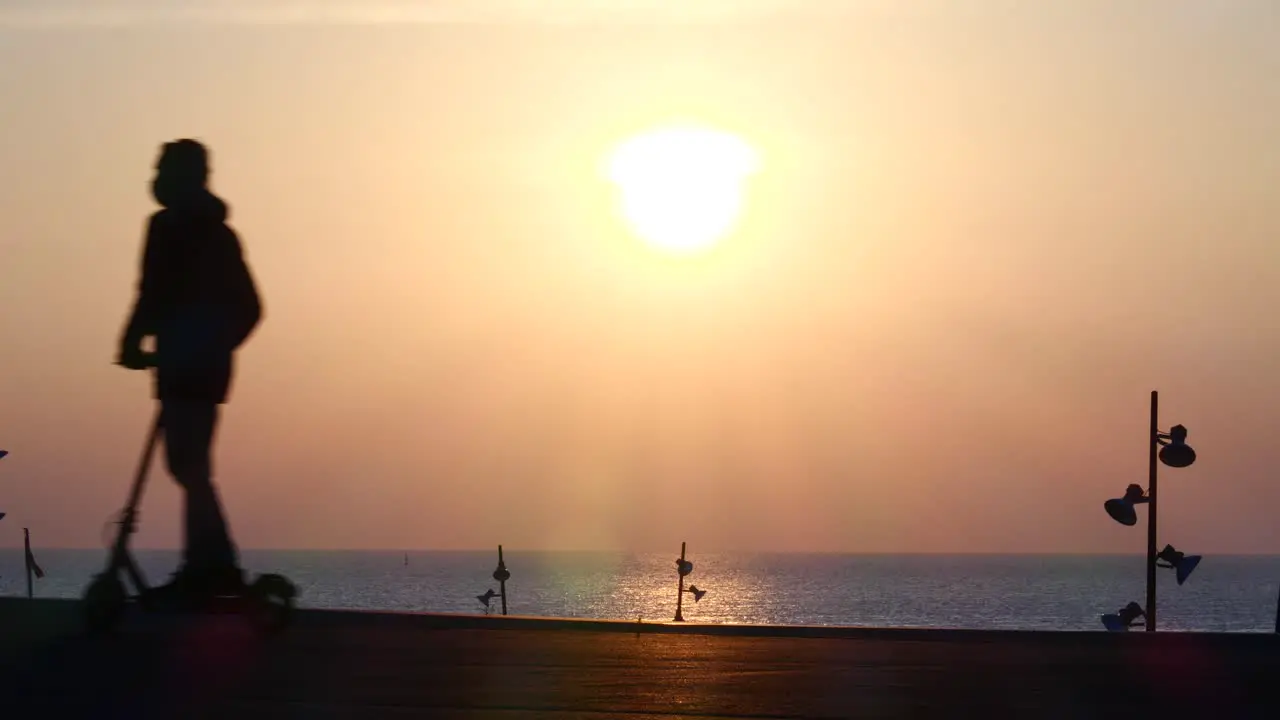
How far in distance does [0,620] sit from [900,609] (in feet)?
479

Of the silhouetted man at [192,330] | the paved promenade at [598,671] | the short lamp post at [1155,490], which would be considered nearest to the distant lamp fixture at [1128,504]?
the short lamp post at [1155,490]

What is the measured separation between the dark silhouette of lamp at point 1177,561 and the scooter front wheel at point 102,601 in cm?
1742

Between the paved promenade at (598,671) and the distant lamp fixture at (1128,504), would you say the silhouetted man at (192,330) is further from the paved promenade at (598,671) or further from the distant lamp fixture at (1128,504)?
the distant lamp fixture at (1128,504)

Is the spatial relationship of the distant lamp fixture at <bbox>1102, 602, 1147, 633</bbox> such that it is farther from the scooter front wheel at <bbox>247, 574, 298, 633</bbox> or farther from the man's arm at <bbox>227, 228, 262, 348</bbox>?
the man's arm at <bbox>227, 228, 262, 348</bbox>

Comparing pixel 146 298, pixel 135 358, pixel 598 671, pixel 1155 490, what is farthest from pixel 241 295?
pixel 1155 490

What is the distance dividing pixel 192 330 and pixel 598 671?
242 centimetres

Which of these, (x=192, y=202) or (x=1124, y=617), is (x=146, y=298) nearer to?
(x=192, y=202)

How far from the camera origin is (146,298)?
691 cm

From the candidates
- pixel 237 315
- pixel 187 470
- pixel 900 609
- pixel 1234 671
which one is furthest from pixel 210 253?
pixel 900 609

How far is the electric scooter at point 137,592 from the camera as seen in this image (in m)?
6.77

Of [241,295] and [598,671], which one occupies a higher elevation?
[241,295]

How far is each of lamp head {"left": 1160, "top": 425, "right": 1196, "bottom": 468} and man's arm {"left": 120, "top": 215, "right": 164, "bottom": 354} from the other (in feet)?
57.4

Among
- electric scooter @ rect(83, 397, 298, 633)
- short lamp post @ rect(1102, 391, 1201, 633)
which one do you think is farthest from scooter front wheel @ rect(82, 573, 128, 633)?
short lamp post @ rect(1102, 391, 1201, 633)

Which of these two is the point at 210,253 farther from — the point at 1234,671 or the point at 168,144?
the point at 1234,671
